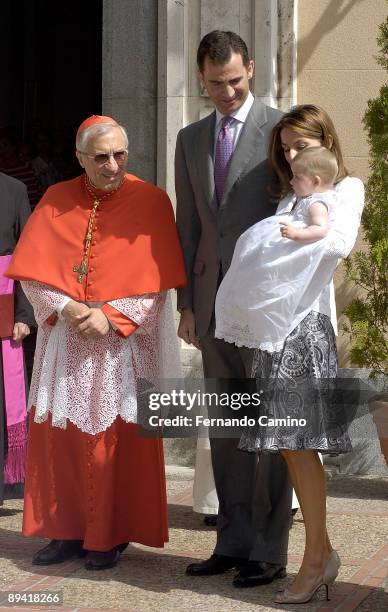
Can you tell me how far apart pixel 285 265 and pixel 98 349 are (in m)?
1.13

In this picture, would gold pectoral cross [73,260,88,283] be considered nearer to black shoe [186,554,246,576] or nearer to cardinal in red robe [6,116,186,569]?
cardinal in red robe [6,116,186,569]

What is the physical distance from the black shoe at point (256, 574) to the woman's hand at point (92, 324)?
3.58 ft

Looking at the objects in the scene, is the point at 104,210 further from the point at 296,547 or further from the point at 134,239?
the point at 296,547

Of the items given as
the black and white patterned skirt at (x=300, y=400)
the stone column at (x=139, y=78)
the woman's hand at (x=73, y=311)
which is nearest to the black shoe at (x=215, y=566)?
the black and white patterned skirt at (x=300, y=400)

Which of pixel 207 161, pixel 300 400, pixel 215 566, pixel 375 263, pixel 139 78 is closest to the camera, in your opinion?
pixel 300 400

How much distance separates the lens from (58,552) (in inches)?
208

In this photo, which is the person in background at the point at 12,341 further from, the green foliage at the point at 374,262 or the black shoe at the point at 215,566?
the green foliage at the point at 374,262

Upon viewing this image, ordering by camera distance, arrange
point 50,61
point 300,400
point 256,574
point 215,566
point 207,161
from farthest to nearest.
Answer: point 50,61 < point 207,161 < point 215,566 < point 256,574 < point 300,400

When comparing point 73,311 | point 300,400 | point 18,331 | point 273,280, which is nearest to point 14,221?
point 18,331

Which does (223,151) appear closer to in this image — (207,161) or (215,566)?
(207,161)

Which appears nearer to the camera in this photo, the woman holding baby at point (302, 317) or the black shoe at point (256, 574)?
the woman holding baby at point (302, 317)

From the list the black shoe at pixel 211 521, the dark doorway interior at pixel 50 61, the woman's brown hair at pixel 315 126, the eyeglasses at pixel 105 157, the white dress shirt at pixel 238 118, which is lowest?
the black shoe at pixel 211 521

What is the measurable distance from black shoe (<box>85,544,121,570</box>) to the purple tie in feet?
5.03

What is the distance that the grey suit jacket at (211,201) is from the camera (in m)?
5.01
